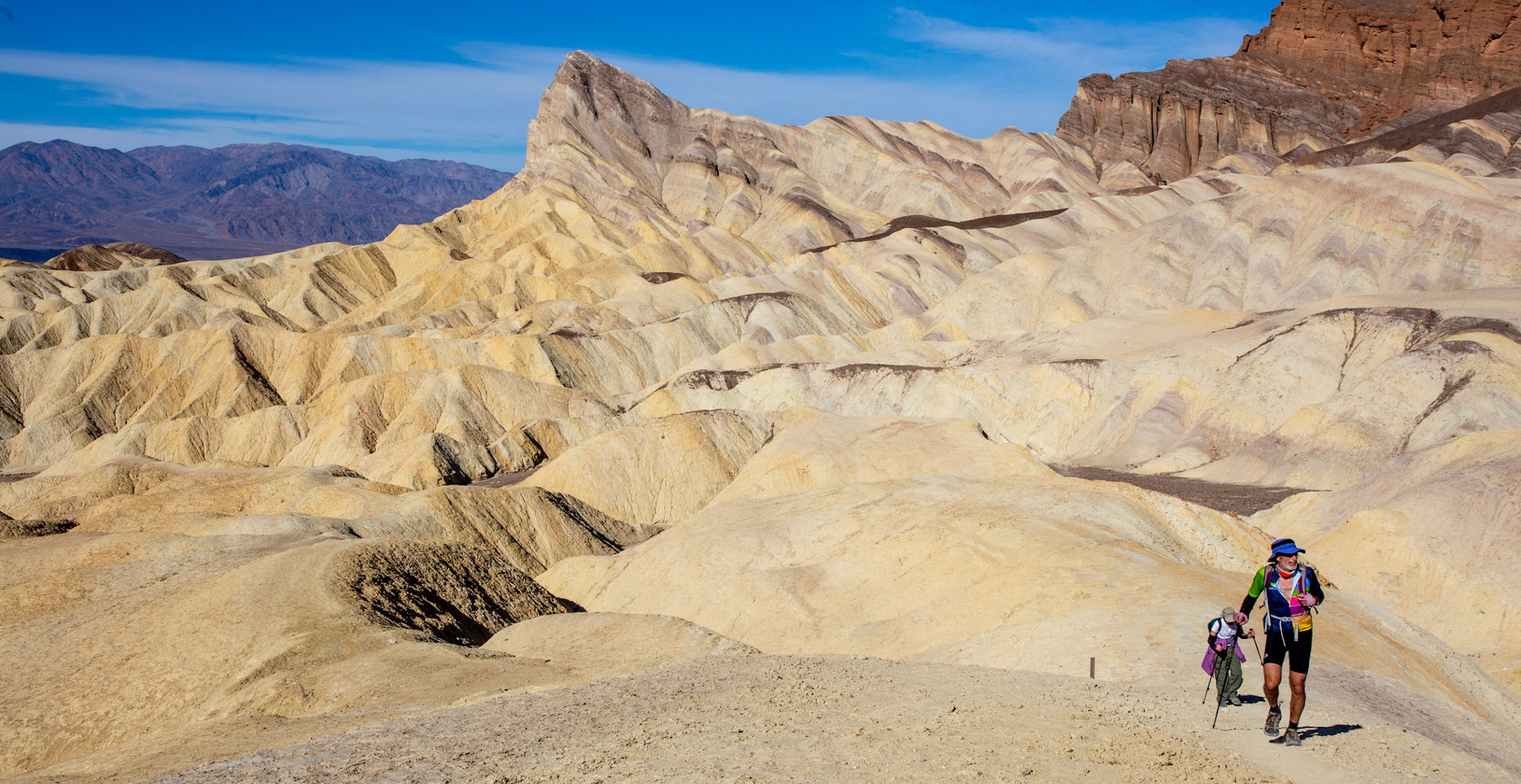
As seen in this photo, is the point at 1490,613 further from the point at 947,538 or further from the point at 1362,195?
the point at 1362,195

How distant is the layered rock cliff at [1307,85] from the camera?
11931 centimetres

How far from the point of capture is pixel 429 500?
103 feet

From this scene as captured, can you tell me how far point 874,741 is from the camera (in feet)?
33.5

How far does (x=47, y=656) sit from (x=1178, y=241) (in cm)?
6597

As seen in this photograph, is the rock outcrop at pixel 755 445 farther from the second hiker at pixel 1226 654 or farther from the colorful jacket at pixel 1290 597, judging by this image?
the colorful jacket at pixel 1290 597

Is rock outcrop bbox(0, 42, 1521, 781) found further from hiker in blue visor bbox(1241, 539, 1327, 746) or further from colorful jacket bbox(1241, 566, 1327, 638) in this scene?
colorful jacket bbox(1241, 566, 1327, 638)

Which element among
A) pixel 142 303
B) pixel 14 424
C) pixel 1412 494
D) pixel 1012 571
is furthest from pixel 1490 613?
pixel 142 303

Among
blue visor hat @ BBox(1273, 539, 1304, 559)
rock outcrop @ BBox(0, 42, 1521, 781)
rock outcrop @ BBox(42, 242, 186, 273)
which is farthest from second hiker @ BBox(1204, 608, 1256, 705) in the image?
rock outcrop @ BBox(42, 242, 186, 273)

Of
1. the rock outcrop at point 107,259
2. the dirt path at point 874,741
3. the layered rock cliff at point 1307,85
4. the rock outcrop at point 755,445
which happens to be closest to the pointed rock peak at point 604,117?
the rock outcrop at point 755,445

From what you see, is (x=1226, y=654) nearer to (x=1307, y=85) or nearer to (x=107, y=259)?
(x=107, y=259)

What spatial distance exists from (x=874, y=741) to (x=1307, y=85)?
458 ft

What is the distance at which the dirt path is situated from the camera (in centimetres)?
938

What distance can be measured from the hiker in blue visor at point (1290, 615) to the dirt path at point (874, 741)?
407mm

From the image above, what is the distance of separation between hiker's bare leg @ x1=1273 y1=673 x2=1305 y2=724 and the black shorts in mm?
49
